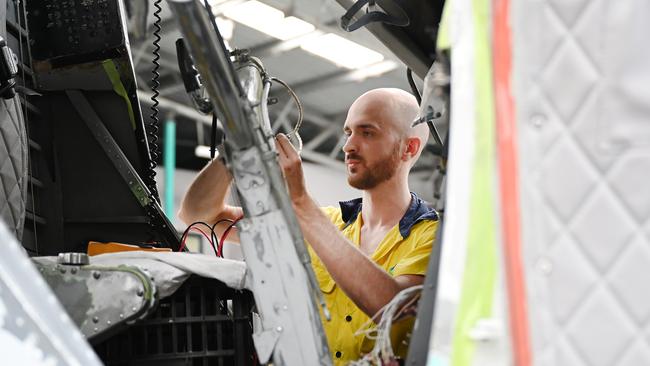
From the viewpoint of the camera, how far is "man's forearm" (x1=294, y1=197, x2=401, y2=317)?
2.42m

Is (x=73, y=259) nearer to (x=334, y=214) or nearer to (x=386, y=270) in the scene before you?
(x=386, y=270)

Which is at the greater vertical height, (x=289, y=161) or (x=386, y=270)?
(x=289, y=161)

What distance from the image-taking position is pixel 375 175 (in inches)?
127

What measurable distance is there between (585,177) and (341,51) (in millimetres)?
8212

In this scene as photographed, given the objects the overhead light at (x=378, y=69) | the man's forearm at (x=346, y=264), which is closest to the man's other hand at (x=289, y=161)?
the man's forearm at (x=346, y=264)

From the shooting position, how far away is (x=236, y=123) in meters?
1.72

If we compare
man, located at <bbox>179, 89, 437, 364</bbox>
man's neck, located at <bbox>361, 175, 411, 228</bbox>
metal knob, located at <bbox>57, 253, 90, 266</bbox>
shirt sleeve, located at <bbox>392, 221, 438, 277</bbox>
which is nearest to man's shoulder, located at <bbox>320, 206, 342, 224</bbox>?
man, located at <bbox>179, 89, 437, 364</bbox>

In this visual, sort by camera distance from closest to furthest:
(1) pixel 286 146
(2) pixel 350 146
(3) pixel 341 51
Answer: (1) pixel 286 146 < (2) pixel 350 146 < (3) pixel 341 51

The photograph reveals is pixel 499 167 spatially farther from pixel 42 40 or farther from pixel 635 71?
pixel 42 40

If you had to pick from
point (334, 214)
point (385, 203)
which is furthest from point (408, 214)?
point (334, 214)

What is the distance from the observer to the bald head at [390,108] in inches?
126

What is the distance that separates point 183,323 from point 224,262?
0.55ft

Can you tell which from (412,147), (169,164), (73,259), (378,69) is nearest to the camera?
(73,259)

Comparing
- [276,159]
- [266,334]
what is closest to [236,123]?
[276,159]
